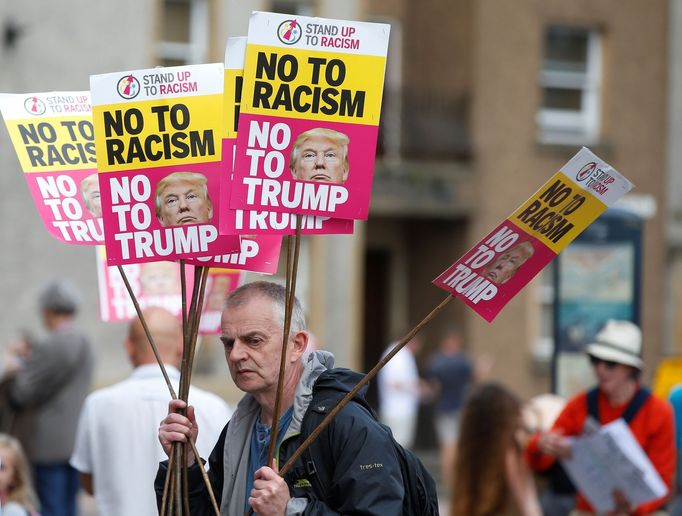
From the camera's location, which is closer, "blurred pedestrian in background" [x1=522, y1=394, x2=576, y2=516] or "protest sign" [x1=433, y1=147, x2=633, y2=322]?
"protest sign" [x1=433, y1=147, x2=633, y2=322]

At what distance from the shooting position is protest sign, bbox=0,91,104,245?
4902mm

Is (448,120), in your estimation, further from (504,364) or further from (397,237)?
(504,364)

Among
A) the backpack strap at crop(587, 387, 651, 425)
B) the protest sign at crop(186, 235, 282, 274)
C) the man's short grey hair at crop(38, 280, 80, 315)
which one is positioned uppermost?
the protest sign at crop(186, 235, 282, 274)

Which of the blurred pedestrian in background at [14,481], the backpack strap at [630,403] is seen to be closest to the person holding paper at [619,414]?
the backpack strap at [630,403]

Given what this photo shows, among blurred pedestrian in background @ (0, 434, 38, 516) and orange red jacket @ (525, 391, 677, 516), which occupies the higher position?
orange red jacket @ (525, 391, 677, 516)

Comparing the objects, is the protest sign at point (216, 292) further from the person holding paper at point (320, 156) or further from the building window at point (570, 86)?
the building window at point (570, 86)

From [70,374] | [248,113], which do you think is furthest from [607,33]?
[248,113]

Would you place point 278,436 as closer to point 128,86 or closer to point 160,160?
point 160,160

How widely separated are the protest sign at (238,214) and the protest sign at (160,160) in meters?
0.05

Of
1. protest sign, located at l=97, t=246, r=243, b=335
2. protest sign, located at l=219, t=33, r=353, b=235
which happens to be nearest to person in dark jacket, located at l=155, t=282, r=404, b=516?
protest sign, located at l=219, t=33, r=353, b=235

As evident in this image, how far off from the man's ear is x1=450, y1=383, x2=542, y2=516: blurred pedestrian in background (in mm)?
3082

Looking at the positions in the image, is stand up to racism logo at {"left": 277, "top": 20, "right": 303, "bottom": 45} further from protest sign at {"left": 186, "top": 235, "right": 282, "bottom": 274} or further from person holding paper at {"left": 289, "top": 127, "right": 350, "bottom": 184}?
protest sign at {"left": 186, "top": 235, "right": 282, "bottom": 274}

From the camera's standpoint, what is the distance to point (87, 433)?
6.21 metres

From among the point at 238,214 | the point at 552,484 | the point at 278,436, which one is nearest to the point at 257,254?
the point at 238,214
